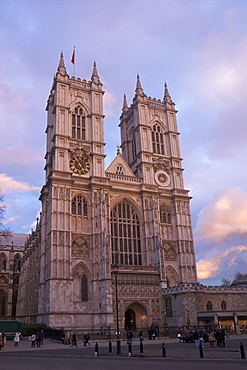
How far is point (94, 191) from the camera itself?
1975 inches

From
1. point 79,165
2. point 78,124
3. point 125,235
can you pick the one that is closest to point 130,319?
point 125,235

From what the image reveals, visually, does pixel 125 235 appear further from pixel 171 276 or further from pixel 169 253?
pixel 171 276

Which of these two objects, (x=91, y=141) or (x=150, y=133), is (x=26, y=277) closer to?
(x=91, y=141)

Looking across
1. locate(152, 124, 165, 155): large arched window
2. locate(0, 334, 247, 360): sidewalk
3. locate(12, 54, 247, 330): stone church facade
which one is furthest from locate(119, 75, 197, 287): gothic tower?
locate(0, 334, 247, 360): sidewalk

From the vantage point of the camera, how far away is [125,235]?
51.5m

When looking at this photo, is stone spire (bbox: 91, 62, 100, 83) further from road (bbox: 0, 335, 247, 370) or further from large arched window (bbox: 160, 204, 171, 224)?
road (bbox: 0, 335, 247, 370)

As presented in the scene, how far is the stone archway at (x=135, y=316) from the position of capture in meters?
46.1

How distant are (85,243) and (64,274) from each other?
5.45 m

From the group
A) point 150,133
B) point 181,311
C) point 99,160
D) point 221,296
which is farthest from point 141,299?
point 150,133

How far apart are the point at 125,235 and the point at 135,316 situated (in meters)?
11.0

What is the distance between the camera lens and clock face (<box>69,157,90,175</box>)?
50750 millimetres

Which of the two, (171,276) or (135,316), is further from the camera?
(171,276)

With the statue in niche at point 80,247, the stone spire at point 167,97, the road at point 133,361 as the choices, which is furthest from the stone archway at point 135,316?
the stone spire at point 167,97

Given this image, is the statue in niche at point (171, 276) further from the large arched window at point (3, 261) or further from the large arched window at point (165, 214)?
the large arched window at point (3, 261)
